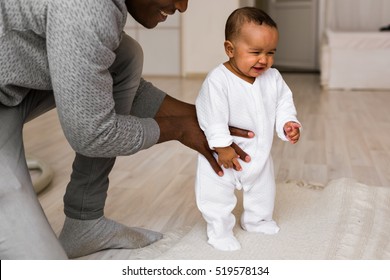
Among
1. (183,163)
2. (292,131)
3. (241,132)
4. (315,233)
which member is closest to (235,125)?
(241,132)

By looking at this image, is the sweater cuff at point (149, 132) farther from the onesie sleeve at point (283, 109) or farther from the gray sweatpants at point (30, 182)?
the onesie sleeve at point (283, 109)

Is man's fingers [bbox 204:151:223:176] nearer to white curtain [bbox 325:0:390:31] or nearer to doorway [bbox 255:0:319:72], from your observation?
white curtain [bbox 325:0:390:31]

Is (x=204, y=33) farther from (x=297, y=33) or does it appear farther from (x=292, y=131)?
(x=292, y=131)

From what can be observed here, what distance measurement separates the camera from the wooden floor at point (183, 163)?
1526mm

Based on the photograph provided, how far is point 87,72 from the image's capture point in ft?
2.89

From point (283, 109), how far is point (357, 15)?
4253mm

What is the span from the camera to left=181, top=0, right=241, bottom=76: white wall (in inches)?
191

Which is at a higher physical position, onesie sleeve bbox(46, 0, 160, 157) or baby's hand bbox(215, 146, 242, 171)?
onesie sleeve bbox(46, 0, 160, 157)

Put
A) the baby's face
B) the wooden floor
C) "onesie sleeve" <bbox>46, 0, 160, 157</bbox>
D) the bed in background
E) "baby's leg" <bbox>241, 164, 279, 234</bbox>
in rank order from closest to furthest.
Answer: "onesie sleeve" <bbox>46, 0, 160, 157</bbox>
the baby's face
"baby's leg" <bbox>241, 164, 279, 234</bbox>
the wooden floor
the bed in background

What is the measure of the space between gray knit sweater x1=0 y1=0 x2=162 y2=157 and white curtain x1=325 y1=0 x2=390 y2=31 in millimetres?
4533

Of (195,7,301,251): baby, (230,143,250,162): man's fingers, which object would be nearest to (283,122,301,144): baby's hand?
(195,7,301,251): baby

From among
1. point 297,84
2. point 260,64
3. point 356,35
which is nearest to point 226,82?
point 260,64

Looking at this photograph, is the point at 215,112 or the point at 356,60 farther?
the point at 356,60

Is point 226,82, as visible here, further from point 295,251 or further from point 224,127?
point 295,251
